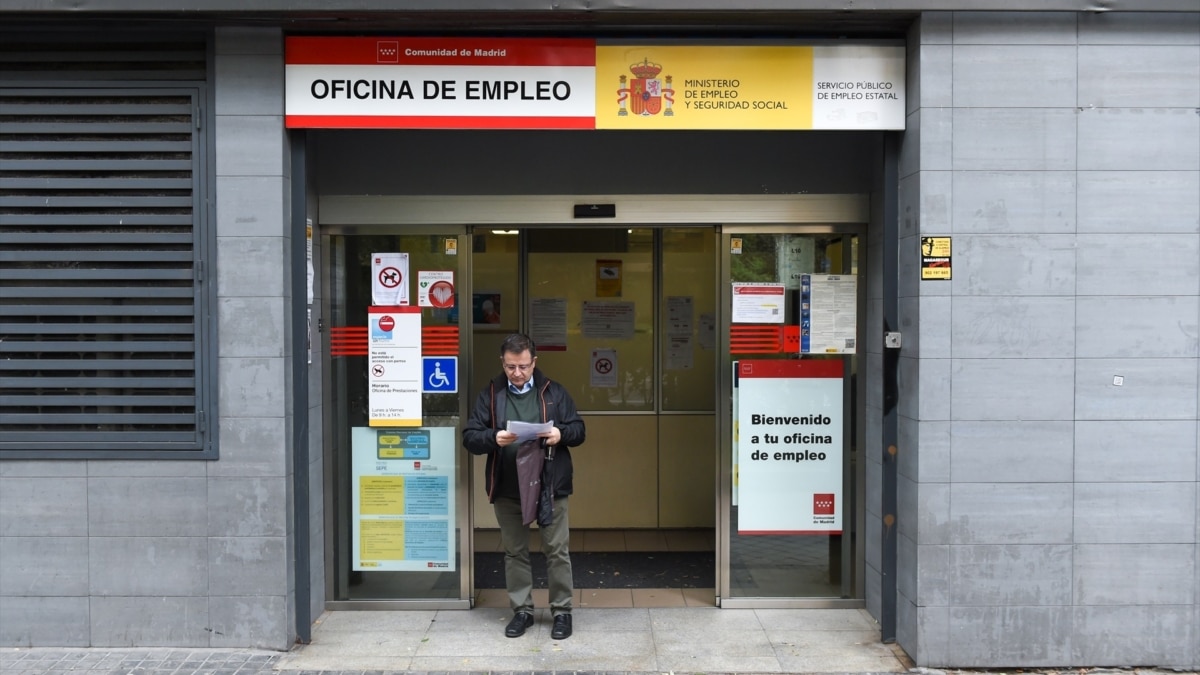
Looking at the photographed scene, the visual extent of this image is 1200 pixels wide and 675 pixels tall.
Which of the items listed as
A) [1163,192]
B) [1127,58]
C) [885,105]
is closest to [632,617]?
[885,105]

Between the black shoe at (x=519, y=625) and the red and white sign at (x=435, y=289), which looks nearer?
the black shoe at (x=519, y=625)

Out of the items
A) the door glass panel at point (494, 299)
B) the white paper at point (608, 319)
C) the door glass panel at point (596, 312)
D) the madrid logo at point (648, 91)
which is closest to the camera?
the madrid logo at point (648, 91)

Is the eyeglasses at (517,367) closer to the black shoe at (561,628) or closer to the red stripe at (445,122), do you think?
the red stripe at (445,122)

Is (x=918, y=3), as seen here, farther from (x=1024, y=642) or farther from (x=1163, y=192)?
(x=1024, y=642)

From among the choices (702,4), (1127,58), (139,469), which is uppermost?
Answer: (702,4)

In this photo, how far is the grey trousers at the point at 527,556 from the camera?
18.4ft

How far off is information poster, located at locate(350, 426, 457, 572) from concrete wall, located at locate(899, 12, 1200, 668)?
3.07 m

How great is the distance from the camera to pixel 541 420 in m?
5.49

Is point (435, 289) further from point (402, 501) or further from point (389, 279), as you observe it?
point (402, 501)

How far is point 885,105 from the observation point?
5.27 m

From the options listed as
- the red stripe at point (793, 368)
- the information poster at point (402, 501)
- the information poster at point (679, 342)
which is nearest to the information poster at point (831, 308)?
the red stripe at point (793, 368)

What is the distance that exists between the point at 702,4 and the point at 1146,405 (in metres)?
3.36

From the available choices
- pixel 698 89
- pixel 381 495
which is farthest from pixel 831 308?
pixel 381 495

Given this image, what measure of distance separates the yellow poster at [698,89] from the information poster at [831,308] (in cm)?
114
